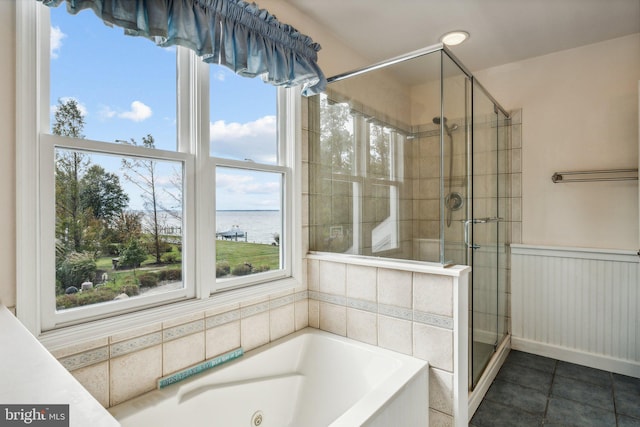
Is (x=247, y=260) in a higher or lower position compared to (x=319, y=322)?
higher

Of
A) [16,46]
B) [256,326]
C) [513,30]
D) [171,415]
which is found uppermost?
[513,30]

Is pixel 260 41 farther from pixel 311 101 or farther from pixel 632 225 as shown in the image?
pixel 632 225

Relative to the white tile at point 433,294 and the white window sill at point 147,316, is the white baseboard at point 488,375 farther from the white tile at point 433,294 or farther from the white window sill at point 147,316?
the white window sill at point 147,316

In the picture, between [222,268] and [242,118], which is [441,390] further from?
[242,118]

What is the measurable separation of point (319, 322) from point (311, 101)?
142cm

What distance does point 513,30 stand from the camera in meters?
2.34

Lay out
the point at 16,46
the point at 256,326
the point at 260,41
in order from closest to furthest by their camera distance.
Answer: the point at 16,46 → the point at 260,41 → the point at 256,326

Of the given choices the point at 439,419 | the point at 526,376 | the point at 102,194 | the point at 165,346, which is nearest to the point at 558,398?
the point at 526,376

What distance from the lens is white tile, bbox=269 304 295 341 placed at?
1.94m

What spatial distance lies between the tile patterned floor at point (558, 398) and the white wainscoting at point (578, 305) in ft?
0.46

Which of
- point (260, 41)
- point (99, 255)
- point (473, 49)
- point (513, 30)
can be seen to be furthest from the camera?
point (473, 49)

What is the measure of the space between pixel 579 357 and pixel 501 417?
1.11 meters

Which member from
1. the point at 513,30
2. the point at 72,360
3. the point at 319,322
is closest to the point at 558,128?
the point at 513,30

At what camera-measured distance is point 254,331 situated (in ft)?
6.01
